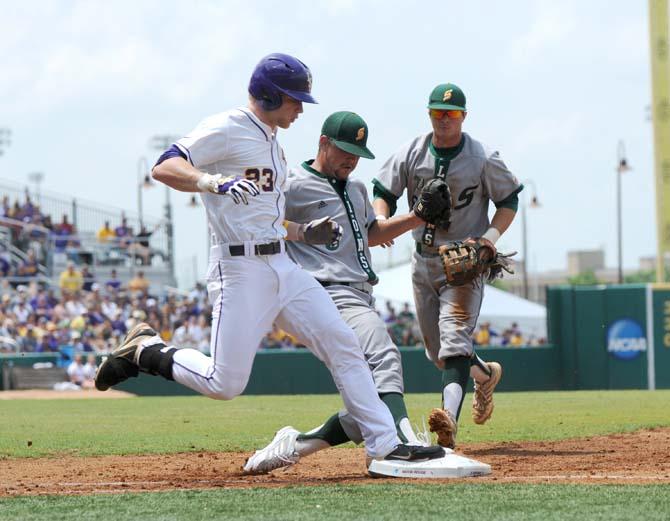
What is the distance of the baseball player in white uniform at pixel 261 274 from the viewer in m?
5.86

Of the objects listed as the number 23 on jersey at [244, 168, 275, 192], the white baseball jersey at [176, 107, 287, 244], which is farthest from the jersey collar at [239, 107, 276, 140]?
the number 23 on jersey at [244, 168, 275, 192]

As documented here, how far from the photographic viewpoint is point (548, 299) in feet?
70.5

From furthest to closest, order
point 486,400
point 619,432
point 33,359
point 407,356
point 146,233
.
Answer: point 146,233
point 33,359
point 407,356
point 619,432
point 486,400

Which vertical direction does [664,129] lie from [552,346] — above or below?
above

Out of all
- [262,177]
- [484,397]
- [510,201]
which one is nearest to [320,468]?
[484,397]

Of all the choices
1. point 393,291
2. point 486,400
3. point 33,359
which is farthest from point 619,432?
point 393,291

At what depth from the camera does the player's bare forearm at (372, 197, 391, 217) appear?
769 cm

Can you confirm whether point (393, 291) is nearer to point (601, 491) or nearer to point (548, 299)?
point (548, 299)

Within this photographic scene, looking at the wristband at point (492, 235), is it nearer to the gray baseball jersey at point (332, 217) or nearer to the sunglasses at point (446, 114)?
the sunglasses at point (446, 114)

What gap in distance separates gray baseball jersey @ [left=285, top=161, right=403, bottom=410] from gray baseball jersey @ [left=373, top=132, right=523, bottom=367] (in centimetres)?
92

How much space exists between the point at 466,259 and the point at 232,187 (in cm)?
250

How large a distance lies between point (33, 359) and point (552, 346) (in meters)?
9.34

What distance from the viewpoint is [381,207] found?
7.73 metres

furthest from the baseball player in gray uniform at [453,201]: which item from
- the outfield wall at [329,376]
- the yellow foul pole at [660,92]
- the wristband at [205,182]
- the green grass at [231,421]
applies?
the yellow foul pole at [660,92]
